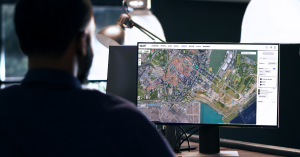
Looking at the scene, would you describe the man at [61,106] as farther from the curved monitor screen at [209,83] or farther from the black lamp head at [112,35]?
the black lamp head at [112,35]

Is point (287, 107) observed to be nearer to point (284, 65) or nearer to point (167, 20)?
point (284, 65)

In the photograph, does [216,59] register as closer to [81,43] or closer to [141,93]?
[141,93]

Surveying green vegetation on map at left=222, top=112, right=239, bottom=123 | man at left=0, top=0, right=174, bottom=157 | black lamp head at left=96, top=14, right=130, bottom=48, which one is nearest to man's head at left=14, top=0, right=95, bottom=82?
man at left=0, top=0, right=174, bottom=157

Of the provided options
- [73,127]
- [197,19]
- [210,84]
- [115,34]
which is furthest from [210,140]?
[197,19]

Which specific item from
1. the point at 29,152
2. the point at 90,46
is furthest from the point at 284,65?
the point at 29,152

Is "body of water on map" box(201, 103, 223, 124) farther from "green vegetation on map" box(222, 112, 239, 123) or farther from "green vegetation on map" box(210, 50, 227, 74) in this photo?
"green vegetation on map" box(210, 50, 227, 74)

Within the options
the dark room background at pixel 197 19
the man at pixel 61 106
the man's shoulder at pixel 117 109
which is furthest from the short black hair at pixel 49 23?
the dark room background at pixel 197 19
